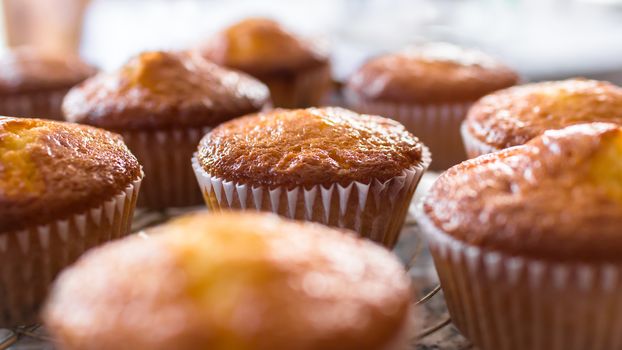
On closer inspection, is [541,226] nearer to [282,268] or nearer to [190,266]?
[282,268]

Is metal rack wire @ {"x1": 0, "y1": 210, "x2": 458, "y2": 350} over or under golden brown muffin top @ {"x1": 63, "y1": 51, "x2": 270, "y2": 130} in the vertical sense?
under

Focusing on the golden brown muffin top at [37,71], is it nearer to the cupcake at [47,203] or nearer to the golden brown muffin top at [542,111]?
the cupcake at [47,203]

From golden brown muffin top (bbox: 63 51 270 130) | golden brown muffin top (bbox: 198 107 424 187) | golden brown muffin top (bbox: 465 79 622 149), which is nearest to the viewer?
golden brown muffin top (bbox: 198 107 424 187)

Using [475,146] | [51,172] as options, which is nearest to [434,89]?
[475,146]

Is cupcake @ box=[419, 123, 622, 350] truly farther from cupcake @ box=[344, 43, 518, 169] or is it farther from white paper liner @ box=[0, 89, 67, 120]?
white paper liner @ box=[0, 89, 67, 120]

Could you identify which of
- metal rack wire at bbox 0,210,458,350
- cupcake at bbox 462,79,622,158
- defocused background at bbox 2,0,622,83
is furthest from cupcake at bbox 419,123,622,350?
defocused background at bbox 2,0,622,83

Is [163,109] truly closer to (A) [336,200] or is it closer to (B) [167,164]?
(B) [167,164]
